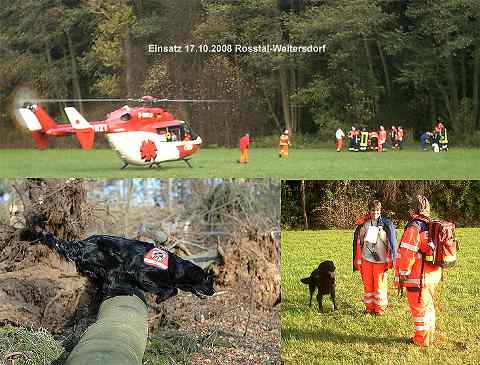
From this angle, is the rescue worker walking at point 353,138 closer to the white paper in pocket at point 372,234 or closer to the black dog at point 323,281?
the white paper in pocket at point 372,234

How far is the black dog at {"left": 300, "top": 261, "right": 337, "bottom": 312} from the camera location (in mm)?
5016

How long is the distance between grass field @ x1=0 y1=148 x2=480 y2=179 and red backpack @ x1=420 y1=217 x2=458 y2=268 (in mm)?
546

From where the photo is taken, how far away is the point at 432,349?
4766 mm

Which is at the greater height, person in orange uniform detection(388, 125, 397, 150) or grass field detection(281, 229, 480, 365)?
person in orange uniform detection(388, 125, 397, 150)

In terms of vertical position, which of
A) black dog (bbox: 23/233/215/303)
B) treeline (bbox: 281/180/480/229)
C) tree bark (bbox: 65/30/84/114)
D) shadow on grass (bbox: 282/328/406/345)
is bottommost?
shadow on grass (bbox: 282/328/406/345)

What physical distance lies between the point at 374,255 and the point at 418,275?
352 millimetres

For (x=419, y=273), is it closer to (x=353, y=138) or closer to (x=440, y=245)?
(x=440, y=245)

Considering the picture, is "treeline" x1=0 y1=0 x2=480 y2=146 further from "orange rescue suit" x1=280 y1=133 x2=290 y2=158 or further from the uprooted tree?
the uprooted tree

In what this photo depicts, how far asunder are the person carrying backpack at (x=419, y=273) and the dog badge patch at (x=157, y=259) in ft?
4.61

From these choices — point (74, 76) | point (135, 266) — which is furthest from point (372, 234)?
point (74, 76)

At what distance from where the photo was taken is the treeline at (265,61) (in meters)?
5.09

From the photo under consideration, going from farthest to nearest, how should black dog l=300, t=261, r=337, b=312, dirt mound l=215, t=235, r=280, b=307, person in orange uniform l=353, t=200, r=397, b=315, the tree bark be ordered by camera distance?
the tree bark, dirt mound l=215, t=235, r=280, b=307, black dog l=300, t=261, r=337, b=312, person in orange uniform l=353, t=200, r=397, b=315

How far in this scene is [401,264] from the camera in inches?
183

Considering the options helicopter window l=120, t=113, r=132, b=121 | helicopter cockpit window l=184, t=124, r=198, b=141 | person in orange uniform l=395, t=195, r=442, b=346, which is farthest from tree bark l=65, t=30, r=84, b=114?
person in orange uniform l=395, t=195, r=442, b=346
